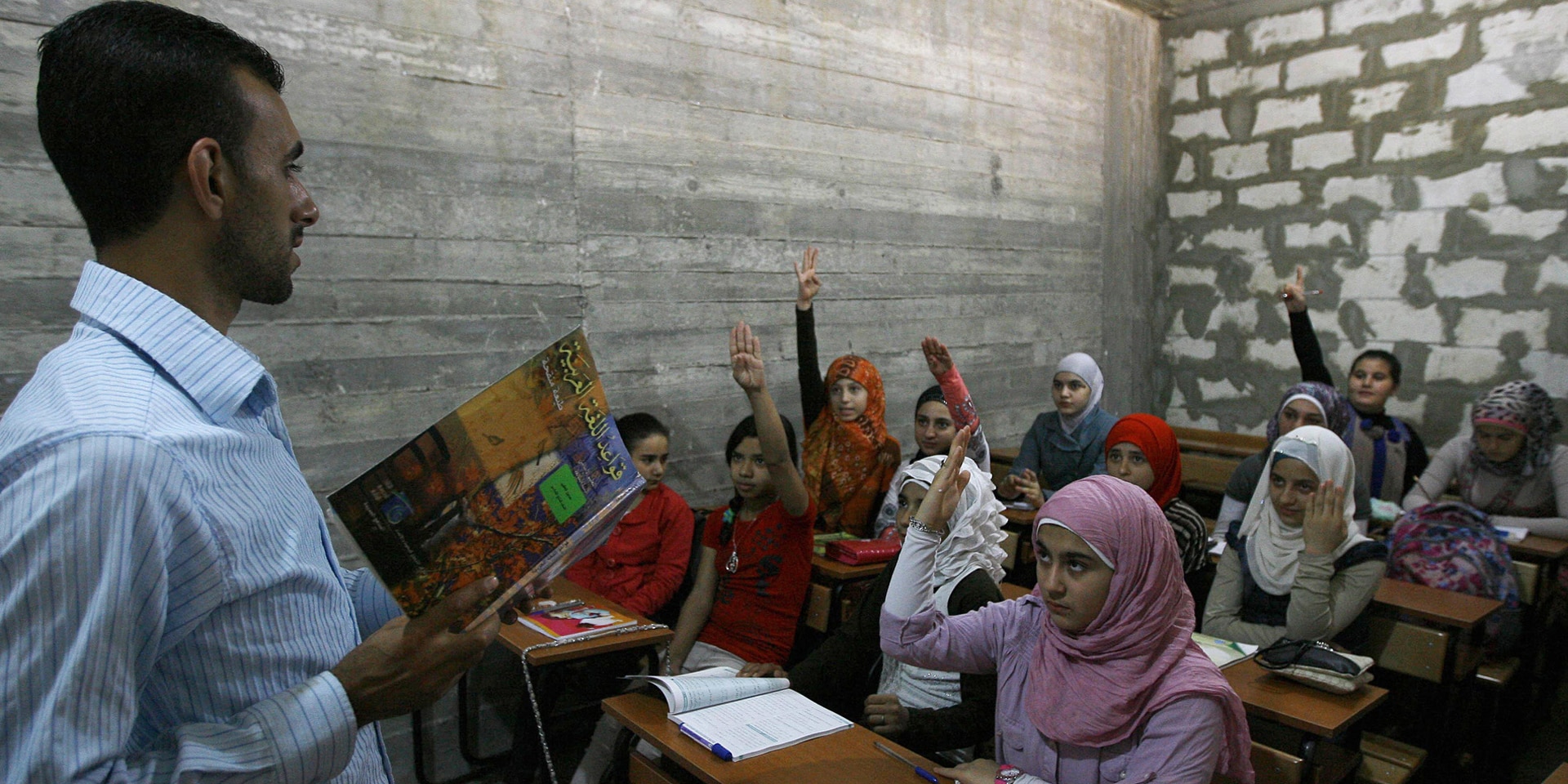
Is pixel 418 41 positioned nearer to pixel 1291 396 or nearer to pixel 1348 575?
pixel 1348 575

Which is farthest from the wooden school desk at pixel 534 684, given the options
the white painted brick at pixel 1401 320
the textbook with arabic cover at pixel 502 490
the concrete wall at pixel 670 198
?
the white painted brick at pixel 1401 320

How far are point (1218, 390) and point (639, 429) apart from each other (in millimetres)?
3903

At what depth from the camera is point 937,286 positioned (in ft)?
15.1

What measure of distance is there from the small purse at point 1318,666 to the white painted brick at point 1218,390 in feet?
12.3

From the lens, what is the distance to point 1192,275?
5629 mm

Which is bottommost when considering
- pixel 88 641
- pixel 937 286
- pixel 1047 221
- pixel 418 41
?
pixel 88 641

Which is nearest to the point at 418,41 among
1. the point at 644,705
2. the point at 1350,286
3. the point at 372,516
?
the point at 644,705

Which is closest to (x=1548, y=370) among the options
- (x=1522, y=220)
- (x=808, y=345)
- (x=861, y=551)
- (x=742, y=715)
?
(x=1522, y=220)

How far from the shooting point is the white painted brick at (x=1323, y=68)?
488 cm

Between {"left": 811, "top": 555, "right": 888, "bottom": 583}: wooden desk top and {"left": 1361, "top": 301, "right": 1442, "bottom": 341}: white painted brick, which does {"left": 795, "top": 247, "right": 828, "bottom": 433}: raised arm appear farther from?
{"left": 1361, "top": 301, "right": 1442, "bottom": 341}: white painted brick

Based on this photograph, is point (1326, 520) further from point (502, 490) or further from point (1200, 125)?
point (1200, 125)

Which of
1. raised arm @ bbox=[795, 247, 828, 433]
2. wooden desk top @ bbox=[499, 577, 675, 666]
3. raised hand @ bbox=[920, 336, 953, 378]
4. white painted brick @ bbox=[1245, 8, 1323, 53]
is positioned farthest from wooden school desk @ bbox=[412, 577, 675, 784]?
white painted brick @ bbox=[1245, 8, 1323, 53]

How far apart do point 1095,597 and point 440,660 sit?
1.11 meters

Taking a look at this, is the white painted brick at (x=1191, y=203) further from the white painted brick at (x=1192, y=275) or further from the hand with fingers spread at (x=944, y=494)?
the hand with fingers spread at (x=944, y=494)
